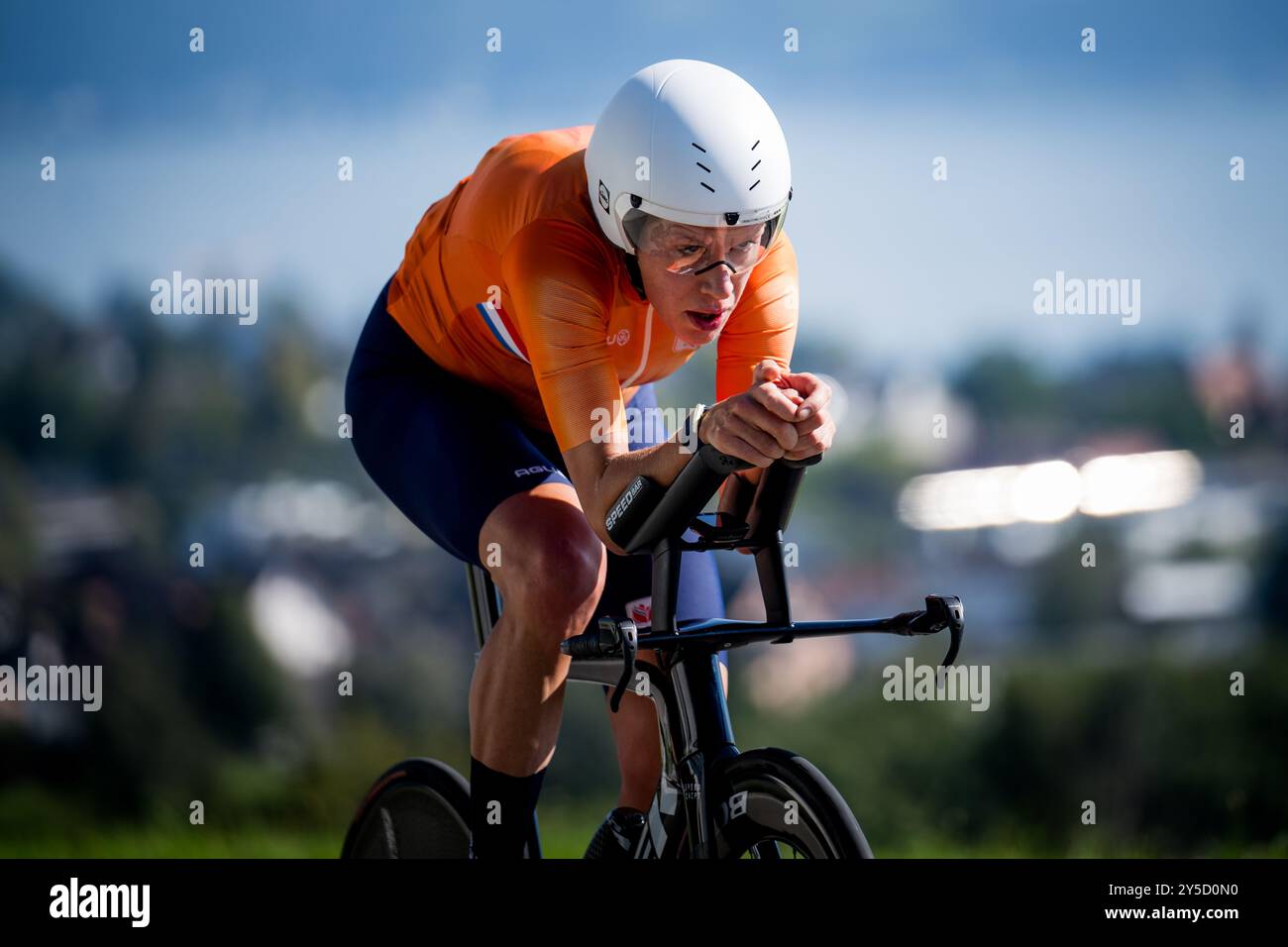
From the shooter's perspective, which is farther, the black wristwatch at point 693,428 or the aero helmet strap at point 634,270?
the aero helmet strap at point 634,270

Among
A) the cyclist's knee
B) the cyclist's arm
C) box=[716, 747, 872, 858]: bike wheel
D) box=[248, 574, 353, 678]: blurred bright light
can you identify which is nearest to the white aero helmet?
the cyclist's arm

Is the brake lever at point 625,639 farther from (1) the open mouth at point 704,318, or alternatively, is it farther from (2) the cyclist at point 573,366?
(1) the open mouth at point 704,318

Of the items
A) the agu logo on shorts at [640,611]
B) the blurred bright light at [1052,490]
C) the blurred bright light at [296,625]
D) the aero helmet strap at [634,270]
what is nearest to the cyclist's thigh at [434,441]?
the agu logo on shorts at [640,611]

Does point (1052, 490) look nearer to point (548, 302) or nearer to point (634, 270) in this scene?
point (634, 270)

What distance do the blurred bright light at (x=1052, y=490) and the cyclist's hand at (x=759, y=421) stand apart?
9.51 metres

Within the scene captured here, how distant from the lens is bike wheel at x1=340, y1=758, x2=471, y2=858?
278cm

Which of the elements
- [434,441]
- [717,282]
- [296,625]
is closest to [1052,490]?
[296,625]

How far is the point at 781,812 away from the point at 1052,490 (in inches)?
375

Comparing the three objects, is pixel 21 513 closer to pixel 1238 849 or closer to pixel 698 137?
pixel 1238 849

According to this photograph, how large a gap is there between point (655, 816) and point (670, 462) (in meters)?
0.64

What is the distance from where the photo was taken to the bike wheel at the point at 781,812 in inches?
71.9

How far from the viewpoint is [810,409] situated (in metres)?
1.80

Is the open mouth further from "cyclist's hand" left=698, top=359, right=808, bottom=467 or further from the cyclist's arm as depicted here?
"cyclist's hand" left=698, top=359, right=808, bottom=467

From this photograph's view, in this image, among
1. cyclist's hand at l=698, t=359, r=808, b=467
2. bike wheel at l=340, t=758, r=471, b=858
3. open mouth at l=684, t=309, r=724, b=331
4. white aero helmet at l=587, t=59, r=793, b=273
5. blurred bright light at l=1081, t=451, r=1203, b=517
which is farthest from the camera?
blurred bright light at l=1081, t=451, r=1203, b=517
